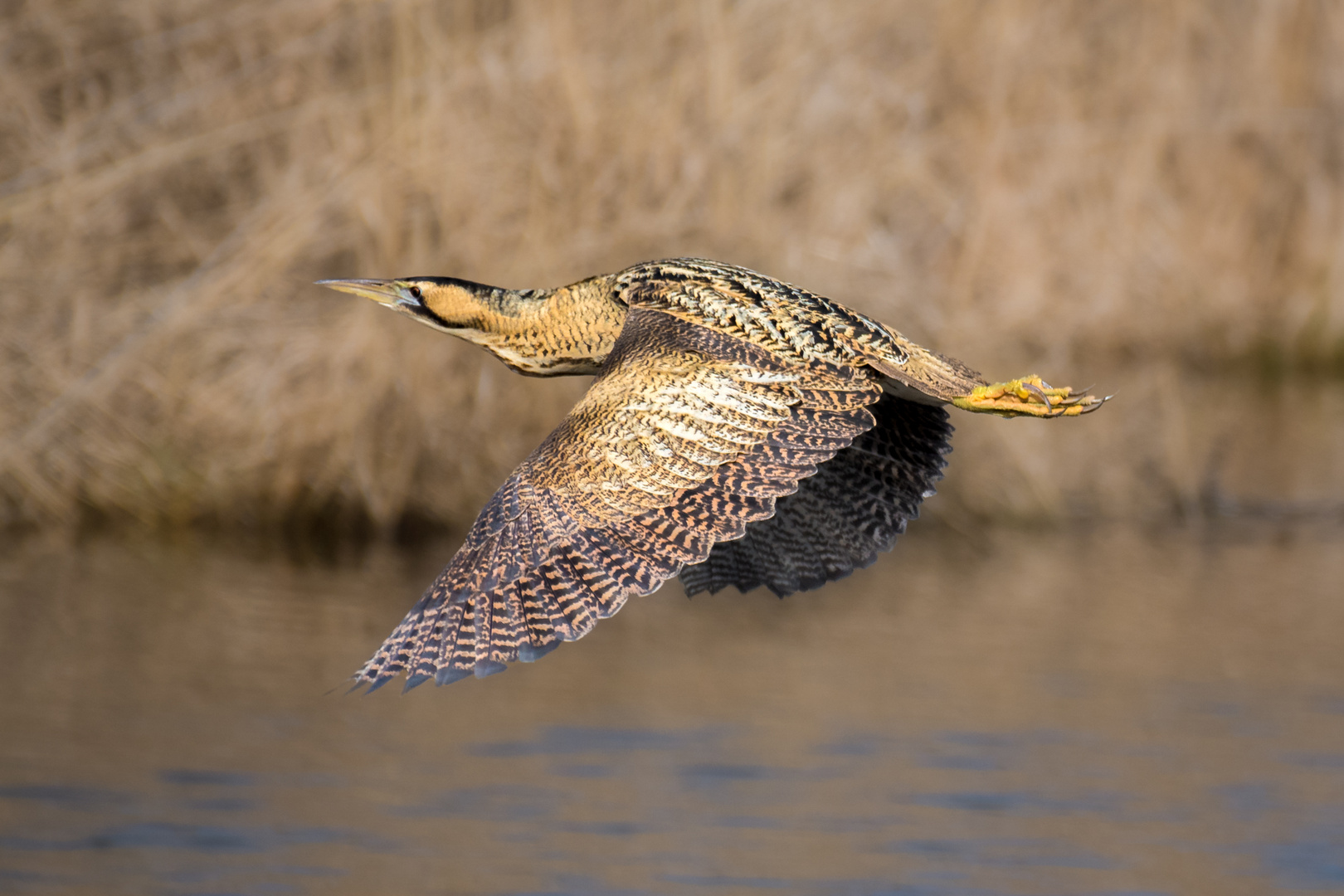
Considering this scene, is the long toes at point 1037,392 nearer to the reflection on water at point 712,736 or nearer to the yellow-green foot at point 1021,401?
the yellow-green foot at point 1021,401

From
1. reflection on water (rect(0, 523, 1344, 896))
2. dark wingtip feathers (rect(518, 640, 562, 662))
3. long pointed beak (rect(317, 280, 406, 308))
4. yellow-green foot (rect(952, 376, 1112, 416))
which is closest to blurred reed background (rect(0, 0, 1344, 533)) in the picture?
reflection on water (rect(0, 523, 1344, 896))

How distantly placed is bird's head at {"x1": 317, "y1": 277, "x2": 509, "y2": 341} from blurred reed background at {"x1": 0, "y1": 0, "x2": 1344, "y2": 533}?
358cm

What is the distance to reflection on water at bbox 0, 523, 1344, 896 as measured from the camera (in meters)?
6.63

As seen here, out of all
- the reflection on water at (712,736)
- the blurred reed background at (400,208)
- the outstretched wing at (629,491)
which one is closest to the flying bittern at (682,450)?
the outstretched wing at (629,491)

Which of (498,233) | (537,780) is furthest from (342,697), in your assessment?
(498,233)

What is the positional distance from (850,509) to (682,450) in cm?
98

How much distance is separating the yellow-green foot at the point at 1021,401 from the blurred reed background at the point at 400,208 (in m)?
4.34

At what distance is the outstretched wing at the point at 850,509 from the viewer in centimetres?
487

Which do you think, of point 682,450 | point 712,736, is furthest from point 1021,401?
point 712,736

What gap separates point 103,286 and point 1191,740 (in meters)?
4.91

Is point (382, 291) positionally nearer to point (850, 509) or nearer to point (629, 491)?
point (850, 509)

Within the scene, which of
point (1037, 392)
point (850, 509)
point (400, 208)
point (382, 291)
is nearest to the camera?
point (1037, 392)

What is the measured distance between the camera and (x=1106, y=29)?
40.3ft

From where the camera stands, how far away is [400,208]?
8.88 m
